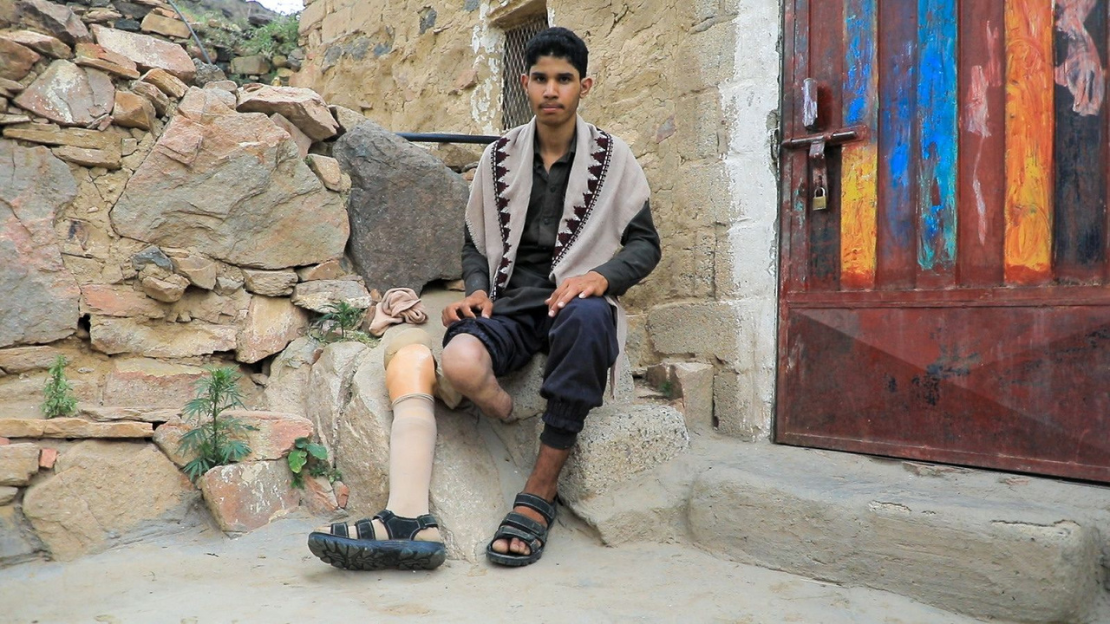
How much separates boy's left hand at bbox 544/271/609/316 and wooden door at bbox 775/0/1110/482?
808mm

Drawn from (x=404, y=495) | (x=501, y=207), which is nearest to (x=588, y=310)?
(x=501, y=207)

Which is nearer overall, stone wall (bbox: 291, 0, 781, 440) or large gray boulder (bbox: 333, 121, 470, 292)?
stone wall (bbox: 291, 0, 781, 440)

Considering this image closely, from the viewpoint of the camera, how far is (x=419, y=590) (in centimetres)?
207

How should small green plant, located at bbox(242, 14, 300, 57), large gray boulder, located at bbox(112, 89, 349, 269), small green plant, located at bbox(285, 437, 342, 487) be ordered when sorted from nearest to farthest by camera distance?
small green plant, located at bbox(285, 437, 342, 487), large gray boulder, located at bbox(112, 89, 349, 269), small green plant, located at bbox(242, 14, 300, 57)

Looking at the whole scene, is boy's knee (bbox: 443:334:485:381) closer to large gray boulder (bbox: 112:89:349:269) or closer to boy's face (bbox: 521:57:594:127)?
boy's face (bbox: 521:57:594:127)

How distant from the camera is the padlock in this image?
2.76 metres

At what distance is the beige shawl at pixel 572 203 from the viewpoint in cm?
263

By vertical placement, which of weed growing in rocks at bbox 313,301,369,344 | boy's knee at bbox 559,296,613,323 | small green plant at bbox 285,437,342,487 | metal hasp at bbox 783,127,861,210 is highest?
metal hasp at bbox 783,127,861,210

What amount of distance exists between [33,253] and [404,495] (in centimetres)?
168

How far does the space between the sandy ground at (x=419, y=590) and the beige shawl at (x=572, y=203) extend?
0.65 m

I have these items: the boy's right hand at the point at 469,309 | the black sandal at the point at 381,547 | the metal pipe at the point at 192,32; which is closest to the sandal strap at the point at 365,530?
the black sandal at the point at 381,547

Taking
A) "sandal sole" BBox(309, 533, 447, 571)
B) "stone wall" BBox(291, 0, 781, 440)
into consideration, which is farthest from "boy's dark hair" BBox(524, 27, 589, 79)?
"sandal sole" BBox(309, 533, 447, 571)

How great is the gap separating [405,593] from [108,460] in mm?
1148

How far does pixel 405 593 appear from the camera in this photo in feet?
6.70
